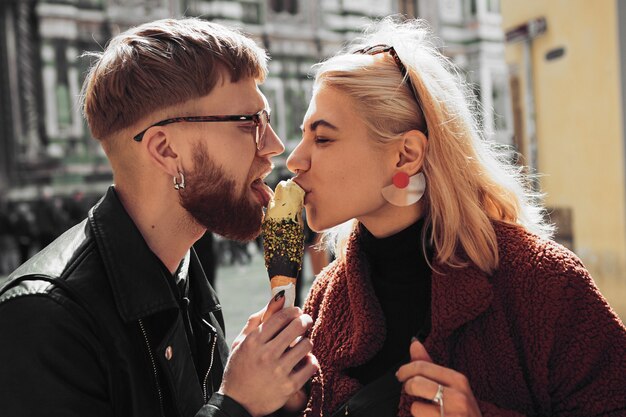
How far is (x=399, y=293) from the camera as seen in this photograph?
226cm

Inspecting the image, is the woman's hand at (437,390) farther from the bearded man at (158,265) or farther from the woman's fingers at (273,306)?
the woman's fingers at (273,306)

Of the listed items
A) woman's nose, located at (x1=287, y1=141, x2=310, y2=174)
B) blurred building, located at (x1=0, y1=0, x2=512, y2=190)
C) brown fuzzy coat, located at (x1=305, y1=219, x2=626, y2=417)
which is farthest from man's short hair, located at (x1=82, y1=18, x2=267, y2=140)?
blurred building, located at (x1=0, y1=0, x2=512, y2=190)

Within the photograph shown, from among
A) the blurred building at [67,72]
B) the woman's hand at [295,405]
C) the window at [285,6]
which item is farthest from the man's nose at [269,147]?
the window at [285,6]

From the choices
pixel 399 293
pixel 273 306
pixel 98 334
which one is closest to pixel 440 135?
pixel 399 293

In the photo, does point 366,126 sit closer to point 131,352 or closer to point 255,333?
point 255,333

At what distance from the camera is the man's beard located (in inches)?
93.4

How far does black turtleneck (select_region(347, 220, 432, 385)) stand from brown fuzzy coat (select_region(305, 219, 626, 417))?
0.21 feet

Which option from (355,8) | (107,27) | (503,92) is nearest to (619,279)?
(107,27)

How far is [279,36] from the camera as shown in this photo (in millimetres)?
23141

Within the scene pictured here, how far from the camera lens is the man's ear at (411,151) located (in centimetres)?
225

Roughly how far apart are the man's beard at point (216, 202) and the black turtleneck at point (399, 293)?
472mm

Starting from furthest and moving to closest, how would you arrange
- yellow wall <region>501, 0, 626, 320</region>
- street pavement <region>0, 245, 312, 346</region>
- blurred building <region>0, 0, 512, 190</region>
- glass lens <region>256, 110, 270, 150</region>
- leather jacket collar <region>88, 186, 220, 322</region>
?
1. blurred building <region>0, 0, 512, 190</region>
2. yellow wall <region>501, 0, 626, 320</region>
3. street pavement <region>0, 245, 312, 346</region>
4. glass lens <region>256, 110, 270, 150</region>
5. leather jacket collar <region>88, 186, 220, 322</region>

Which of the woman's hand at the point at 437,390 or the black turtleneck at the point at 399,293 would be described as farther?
the black turtleneck at the point at 399,293

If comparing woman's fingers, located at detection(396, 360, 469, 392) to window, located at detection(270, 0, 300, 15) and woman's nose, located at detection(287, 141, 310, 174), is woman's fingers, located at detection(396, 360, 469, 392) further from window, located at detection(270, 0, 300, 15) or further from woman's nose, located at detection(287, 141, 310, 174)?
window, located at detection(270, 0, 300, 15)
